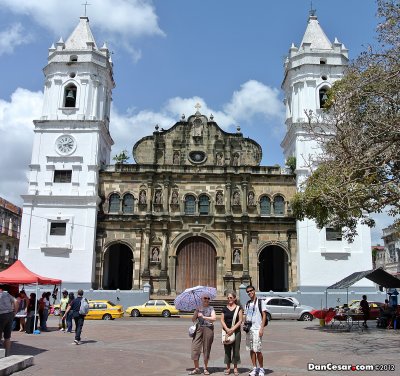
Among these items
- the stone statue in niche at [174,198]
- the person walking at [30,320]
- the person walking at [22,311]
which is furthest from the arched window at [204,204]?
the person walking at [30,320]

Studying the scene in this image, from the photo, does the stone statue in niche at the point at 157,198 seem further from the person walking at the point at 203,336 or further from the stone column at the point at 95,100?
the person walking at the point at 203,336

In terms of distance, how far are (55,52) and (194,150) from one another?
12.7 meters

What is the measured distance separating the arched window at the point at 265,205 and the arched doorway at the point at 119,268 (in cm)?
1072

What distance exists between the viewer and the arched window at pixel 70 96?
34500 millimetres

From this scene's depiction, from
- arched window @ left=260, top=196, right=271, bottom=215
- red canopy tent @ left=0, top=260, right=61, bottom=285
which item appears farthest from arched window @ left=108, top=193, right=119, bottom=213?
red canopy tent @ left=0, top=260, right=61, bottom=285

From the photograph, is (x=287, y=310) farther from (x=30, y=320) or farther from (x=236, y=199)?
(x=30, y=320)

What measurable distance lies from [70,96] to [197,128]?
31.7 feet

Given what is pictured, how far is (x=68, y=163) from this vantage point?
3306 centimetres

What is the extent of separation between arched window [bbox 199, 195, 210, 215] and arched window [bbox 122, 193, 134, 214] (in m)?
4.99

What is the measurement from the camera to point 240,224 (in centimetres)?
3306

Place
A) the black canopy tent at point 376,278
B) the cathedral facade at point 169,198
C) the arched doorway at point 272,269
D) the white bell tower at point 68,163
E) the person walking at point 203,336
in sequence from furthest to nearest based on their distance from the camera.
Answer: the arched doorway at point 272,269 < the cathedral facade at point 169,198 < the white bell tower at point 68,163 < the black canopy tent at point 376,278 < the person walking at point 203,336

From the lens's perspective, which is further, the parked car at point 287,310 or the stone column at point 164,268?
the stone column at point 164,268

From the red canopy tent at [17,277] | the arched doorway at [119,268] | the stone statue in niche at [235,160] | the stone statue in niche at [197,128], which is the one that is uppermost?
the stone statue in niche at [197,128]

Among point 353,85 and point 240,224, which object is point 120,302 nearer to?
point 240,224
